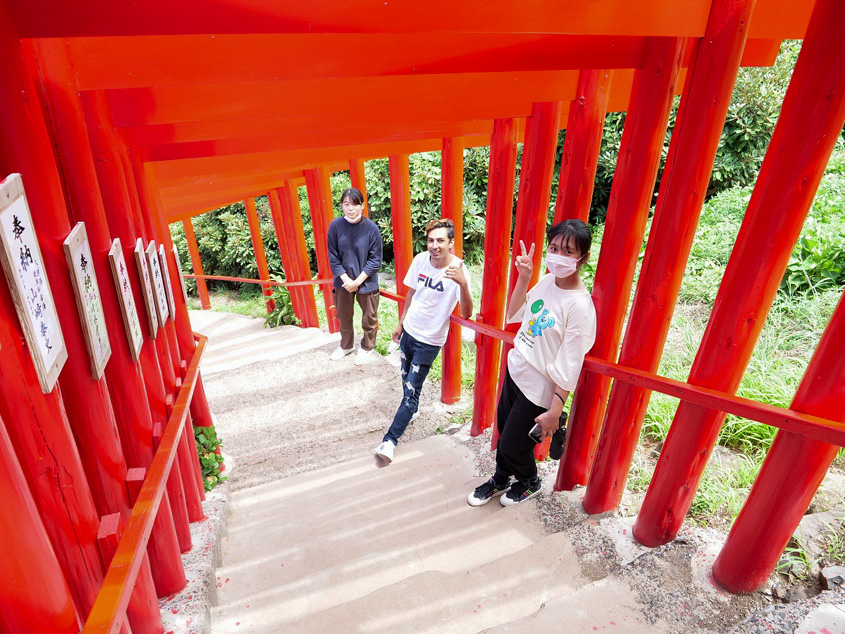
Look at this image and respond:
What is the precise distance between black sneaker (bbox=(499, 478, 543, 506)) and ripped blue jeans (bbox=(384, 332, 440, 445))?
1000 millimetres

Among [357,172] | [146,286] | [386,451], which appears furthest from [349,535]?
[357,172]

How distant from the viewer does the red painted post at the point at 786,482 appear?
1729 millimetres

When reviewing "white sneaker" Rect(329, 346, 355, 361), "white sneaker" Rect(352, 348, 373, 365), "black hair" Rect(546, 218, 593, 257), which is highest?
"black hair" Rect(546, 218, 593, 257)

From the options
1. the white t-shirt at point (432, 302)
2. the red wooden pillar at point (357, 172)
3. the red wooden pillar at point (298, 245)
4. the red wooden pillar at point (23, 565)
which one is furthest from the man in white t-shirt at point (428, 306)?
the red wooden pillar at point (298, 245)

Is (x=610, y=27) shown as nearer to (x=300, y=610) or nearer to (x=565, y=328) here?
(x=565, y=328)

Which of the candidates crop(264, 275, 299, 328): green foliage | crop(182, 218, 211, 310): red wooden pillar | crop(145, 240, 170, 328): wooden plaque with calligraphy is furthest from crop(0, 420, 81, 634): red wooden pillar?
crop(182, 218, 211, 310): red wooden pillar

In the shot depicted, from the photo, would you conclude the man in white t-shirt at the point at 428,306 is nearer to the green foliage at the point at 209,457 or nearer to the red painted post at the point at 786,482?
the green foliage at the point at 209,457

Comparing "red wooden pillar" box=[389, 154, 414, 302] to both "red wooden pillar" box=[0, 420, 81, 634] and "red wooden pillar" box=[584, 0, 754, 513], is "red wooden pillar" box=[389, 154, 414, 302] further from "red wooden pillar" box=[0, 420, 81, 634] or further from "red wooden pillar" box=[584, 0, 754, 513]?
"red wooden pillar" box=[0, 420, 81, 634]

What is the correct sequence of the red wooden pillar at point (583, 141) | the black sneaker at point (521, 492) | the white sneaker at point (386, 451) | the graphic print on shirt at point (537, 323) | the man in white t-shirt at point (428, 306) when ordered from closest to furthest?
1. the graphic print on shirt at point (537, 323)
2. the red wooden pillar at point (583, 141)
3. the black sneaker at point (521, 492)
4. the man in white t-shirt at point (428, 306)
5. the white sneaker at point (386, 451)

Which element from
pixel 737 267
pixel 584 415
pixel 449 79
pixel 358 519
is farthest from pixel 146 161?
pixel 737 267

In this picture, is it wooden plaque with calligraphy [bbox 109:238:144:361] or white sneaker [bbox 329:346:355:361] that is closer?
wooden plaque with calligraphy [bbox 109:238:144:361]

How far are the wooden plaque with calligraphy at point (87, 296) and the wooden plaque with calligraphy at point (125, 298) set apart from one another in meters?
0.26

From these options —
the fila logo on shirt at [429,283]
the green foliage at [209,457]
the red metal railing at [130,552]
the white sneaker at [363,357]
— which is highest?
the fila logo on shirt at [429,283]

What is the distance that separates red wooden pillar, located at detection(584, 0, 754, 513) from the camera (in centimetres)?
190
